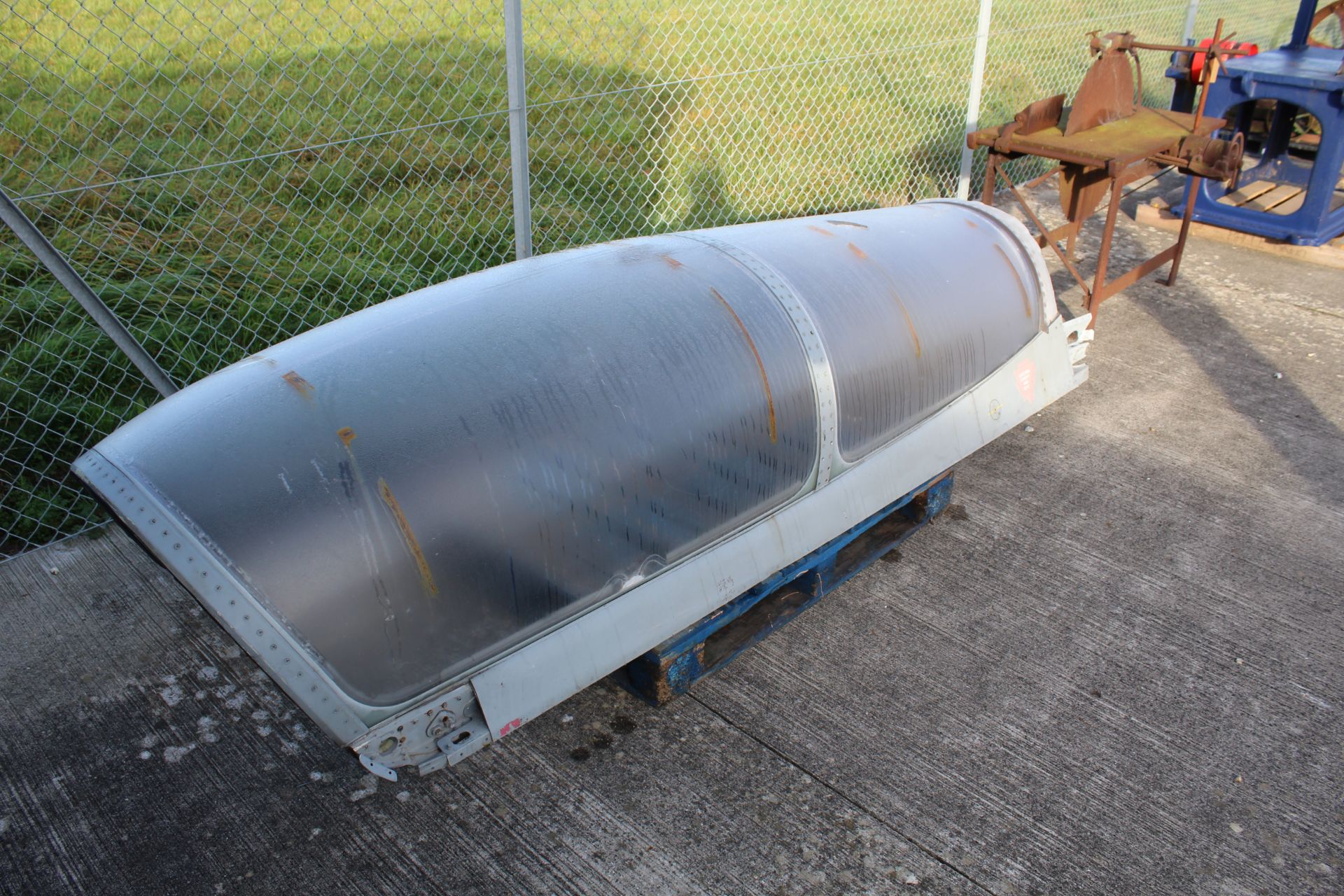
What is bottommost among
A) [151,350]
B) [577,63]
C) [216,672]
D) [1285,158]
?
[216,672]

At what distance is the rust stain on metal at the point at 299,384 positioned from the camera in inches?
83.4

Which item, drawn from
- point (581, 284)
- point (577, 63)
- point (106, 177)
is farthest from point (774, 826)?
point (577, 63)

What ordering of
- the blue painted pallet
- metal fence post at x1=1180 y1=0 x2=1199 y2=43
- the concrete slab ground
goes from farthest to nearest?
1. metal fence post at x1=1180 y1=0 x2=1199 y2=43
2. the blue painted pallet
3. the concrete slab ground

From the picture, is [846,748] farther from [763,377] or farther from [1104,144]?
[1104,144]

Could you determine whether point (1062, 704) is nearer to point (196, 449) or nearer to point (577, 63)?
point (196, 449)

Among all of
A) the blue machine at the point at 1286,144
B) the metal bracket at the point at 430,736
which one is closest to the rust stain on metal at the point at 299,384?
the metal bracket at the point at 430,736

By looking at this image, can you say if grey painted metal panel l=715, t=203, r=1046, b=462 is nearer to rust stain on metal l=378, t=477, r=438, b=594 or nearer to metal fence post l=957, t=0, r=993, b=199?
rust stain on metal l=378, t=477, r=438, b=594

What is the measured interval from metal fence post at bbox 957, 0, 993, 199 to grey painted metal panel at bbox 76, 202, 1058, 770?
10.5 feet

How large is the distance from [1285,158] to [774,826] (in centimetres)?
639

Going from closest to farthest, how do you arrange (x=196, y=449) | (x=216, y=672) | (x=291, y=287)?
(x=196, y=449) < (x=216, y=672) < (x=291, y=287)

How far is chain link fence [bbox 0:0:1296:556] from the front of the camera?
4.05 metres

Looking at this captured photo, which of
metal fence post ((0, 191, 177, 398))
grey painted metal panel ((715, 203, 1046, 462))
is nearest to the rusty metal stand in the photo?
grey painted metal panel ((715, 203, 1046, 462))

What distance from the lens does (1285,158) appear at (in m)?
6.43

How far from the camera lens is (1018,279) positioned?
135 inches
